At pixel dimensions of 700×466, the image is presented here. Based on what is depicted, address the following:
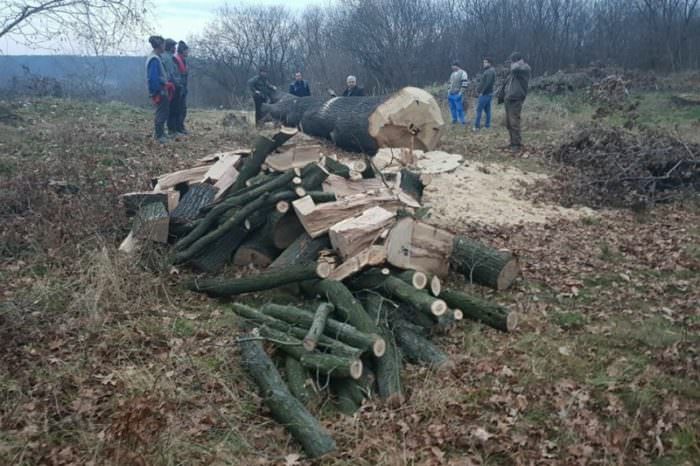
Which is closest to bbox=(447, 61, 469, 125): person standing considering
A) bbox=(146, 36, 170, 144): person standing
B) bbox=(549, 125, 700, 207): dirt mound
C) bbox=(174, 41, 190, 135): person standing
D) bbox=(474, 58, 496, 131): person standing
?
bbox=(474, 58, 496, 131): person standing

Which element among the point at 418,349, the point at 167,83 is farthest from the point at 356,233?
the point at 167,83

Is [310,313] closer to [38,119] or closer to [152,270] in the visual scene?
[152,270]

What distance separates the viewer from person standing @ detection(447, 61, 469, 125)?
15.3 meters

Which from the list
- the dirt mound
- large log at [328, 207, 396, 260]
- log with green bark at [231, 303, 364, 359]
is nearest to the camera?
log with green bark at [231, 303, 364, 359]

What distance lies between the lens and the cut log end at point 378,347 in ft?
13.6

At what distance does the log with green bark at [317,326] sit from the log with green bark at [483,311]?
3.70ft

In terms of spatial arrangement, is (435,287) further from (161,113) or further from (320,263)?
(161,113)

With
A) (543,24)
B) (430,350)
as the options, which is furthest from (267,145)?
(543,24)

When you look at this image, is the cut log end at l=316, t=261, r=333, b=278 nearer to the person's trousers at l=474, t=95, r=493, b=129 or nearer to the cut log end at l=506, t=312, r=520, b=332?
the cut log end at l=506, t=312, r=520, b=332

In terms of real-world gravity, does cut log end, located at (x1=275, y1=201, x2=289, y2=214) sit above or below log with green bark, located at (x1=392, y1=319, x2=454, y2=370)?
above

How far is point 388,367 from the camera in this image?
420 cm

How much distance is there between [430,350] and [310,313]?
3.29 feet

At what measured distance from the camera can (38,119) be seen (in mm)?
13078

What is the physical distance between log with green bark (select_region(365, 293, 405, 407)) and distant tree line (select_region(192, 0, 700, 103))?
2450cm
